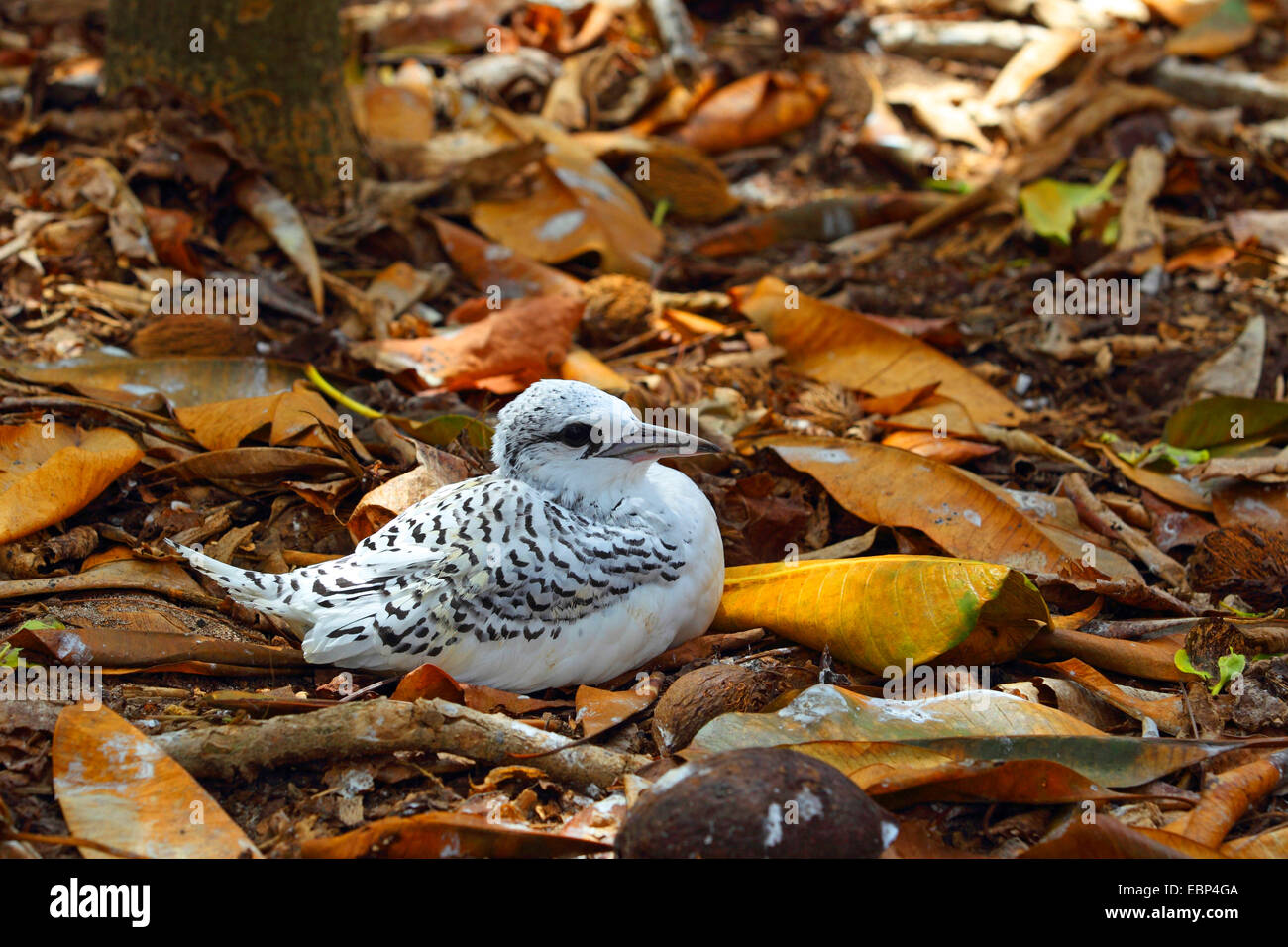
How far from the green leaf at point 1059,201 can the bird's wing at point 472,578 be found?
160 inches

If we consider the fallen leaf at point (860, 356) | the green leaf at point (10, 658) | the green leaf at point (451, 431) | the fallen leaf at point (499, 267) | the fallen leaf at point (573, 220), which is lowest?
the green leaf at point (10, 658)

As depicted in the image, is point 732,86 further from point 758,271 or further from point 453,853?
point 453,853

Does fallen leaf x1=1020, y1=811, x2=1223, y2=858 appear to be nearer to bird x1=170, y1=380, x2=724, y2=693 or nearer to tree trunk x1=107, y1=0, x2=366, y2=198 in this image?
bird x1=170, y1=380, x2=724, y2=693

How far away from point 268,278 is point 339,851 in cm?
387

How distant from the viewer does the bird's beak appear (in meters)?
4.12

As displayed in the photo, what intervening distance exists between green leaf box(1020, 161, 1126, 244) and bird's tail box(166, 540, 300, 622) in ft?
16.4

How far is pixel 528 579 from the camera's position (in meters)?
3.92

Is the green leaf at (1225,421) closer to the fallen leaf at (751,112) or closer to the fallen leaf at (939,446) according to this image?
the fallen leaf at (939,446)

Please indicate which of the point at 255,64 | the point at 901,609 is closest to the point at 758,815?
the point at 901,609

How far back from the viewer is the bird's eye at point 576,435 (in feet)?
13.6

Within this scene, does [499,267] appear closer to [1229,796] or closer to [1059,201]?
[1059,201]

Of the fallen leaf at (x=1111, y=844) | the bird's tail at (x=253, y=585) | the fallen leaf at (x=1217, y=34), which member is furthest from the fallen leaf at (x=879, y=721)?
the fallen leaf at (x=1217, y=34)

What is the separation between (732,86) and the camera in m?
8.46

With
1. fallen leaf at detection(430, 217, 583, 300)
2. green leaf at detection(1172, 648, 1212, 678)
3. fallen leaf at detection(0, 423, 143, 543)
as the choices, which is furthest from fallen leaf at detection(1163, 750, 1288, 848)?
fallen leaf at detection(430, 217, 583, 300)
